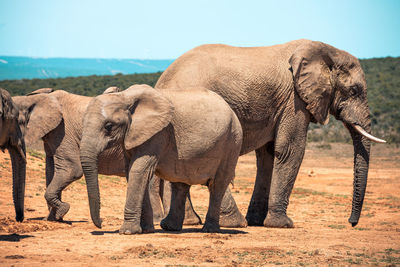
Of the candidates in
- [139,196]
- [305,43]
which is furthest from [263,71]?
[139,196]

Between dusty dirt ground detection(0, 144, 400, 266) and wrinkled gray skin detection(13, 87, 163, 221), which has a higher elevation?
wrinkled gray skin detection(13, 87, 163, 221)

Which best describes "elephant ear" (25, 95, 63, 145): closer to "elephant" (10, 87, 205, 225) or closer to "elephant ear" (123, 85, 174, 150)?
"elephant" (10, 87, 205, 225)

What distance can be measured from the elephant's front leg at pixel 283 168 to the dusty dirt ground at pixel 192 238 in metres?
0.37

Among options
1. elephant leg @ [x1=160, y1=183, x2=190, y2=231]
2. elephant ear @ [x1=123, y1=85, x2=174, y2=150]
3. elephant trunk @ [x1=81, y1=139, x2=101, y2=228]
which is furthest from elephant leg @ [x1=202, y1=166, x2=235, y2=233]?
elephant trunk @ [x1=81, y1=139, x2=101, y2=228]

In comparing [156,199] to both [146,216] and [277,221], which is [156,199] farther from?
[277,221]

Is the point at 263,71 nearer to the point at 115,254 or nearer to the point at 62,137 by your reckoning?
the point at 62,137

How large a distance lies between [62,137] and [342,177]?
558 inches

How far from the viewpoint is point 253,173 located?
2475cm

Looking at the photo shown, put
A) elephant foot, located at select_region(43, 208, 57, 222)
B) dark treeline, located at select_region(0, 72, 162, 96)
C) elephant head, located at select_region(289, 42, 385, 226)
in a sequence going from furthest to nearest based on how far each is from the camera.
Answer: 1. dark treeline, located at select_region(0, 72, 162, 96)
2. elephant head, located at select_region(289, 42, 385, 226)
3. elephant foot, located at select_region(43, 208, 57, 222)

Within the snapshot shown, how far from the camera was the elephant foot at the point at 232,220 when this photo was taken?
10.9 meters

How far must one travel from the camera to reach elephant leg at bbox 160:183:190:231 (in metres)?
9.91

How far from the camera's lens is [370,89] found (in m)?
53.6

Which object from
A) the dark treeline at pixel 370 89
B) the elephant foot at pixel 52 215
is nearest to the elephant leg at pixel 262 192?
the elephant foot at pixel 52 215

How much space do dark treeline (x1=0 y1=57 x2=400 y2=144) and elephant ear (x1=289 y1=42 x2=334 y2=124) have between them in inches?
1011
